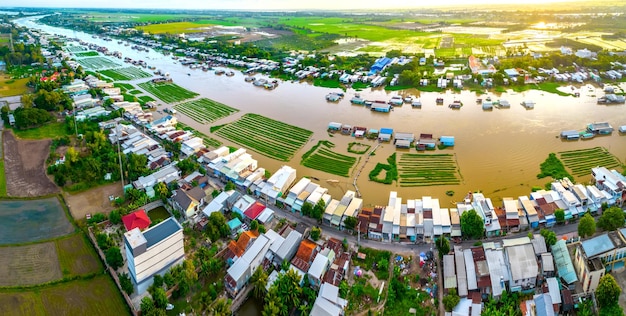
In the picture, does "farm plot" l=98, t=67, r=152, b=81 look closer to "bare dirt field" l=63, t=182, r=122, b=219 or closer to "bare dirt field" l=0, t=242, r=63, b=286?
"bare dirt field" l=63, t=182, r=122, b=219

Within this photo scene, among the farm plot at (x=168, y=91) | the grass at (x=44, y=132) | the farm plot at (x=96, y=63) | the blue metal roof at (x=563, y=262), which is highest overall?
the farm plot at (x=96, y=63)

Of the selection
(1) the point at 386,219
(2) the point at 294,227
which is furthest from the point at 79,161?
(1) the point at 386,219

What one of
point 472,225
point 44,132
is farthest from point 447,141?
point 44,132

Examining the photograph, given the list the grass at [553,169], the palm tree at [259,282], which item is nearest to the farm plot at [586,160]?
the grass at [553,169]

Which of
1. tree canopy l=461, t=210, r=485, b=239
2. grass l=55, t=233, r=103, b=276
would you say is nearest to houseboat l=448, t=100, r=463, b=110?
tree canopy l=461, t=210, r=485, b=239

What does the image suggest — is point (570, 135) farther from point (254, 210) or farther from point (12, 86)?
point (12, 86)

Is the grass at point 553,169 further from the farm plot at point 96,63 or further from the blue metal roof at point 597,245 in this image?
the farm plot at point 96,63

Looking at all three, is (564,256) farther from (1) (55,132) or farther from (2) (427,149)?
(1) (55,132)
